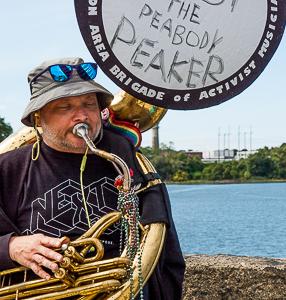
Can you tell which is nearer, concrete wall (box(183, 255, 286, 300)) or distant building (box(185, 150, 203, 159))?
concrete wall (box(183, 255, 286, 300))

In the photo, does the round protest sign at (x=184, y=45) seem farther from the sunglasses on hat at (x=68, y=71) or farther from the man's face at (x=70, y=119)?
the man's face at (x=70, y=119)

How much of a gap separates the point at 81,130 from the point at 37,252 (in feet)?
1.45

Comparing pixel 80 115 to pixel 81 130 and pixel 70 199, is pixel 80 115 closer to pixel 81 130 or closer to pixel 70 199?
pixel 81 130

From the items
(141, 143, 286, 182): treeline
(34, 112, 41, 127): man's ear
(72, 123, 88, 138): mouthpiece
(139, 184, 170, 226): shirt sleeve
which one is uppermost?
→ (34, 112, 41, 127): man's ear

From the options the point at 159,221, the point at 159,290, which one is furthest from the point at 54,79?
the point at 159,290

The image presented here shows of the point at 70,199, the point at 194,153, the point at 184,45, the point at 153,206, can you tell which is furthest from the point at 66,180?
the point at 194,153

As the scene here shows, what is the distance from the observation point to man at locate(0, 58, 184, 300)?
2.84 meters

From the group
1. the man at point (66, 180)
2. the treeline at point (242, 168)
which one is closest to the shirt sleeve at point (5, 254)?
the man at point (66, 180)

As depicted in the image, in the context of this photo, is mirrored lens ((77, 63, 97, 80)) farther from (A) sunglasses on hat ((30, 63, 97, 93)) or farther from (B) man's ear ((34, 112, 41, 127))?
(B) man's ear ((34, 112, 41, 127))

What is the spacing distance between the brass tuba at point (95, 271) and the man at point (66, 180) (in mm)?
63

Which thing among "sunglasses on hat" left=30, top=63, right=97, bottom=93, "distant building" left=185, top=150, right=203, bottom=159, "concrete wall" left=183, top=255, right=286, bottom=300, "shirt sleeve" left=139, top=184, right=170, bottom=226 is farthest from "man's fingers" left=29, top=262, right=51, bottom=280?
"distant building" left=185, top=150, right=203, bottom=159

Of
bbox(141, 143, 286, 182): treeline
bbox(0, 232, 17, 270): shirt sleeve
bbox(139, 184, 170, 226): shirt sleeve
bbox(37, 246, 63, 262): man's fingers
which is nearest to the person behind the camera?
bbox(37, 246, 63, 262): man's fingers

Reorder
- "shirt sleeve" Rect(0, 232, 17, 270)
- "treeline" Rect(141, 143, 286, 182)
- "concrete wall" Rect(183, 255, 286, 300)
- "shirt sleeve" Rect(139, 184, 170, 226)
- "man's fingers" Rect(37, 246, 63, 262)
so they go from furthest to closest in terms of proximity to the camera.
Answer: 1. "treeline" Rect(141, 143, 286, 182)
2. "concrete wall" Rect(183, 255, 286, 300)
3. "shirt sleeve" Rect(139, 184, 170, 226)
4. "shirt sleeve" Rect(0, 232, 17, 270)
5. "man's fingers" Rect(37, 246, 63, 262)

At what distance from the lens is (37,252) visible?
2.71 m
